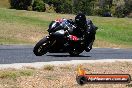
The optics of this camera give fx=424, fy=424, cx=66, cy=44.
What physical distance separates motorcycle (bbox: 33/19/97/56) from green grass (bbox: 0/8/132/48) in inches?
601

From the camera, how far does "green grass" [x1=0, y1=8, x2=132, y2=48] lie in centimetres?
3865

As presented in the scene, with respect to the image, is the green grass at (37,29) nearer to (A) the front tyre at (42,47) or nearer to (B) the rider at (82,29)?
(B) the rider at (82,29)

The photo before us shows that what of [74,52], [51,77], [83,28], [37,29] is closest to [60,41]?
[74,52]

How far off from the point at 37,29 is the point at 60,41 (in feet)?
92.4

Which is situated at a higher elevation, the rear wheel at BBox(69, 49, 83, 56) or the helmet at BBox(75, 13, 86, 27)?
the helmet at BBox(75, 13, 86, 27)

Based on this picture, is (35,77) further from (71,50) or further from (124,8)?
(124,8)

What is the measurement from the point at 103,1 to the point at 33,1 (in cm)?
4107

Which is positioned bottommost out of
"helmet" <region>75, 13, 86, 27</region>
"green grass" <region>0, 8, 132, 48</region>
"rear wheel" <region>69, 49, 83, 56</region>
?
"green grass" <region>0, 8, 132, 48</region>

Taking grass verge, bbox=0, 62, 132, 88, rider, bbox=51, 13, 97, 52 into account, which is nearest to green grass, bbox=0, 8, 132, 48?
rider, bbox=51, 13, 97, 52

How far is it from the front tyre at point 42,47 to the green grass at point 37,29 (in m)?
15.9

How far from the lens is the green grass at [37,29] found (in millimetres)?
38653

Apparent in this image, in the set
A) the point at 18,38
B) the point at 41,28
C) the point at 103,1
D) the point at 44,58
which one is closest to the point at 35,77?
the point at 44,58

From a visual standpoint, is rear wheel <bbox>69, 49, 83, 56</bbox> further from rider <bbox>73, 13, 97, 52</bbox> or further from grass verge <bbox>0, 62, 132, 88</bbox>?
grass verge <bbox>0, 62, 132, 88</bbox>

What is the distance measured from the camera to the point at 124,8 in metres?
113
